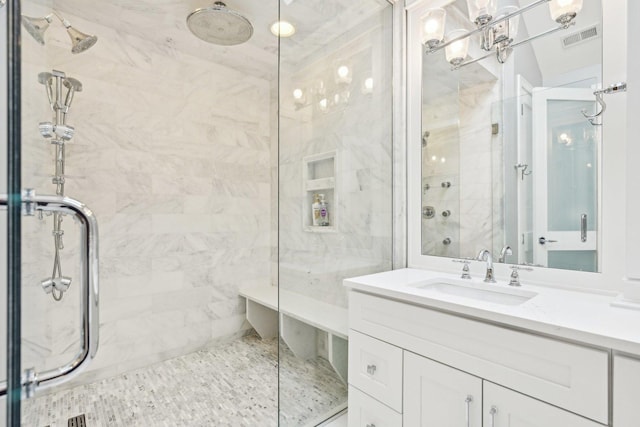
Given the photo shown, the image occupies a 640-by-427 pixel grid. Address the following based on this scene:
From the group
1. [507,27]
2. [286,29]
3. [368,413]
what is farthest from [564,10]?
[368,413]

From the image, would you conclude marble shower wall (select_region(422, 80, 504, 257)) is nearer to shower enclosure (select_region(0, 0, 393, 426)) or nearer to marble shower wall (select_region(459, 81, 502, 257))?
marble shower wall (select_region(459, 81, 502, 257))

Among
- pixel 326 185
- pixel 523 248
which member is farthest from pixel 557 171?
pixel 326 185

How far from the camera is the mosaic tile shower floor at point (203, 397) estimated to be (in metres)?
1.68

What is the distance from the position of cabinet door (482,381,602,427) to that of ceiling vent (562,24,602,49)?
1.38 meters

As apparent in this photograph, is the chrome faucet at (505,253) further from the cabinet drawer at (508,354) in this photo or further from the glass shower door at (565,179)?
the cabinet drawer at (508,354)

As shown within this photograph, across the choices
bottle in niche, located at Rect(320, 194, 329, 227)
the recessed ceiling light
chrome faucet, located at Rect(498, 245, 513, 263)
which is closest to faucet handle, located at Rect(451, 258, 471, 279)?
chrome faucet, located at Rect(498, 245, 513, 263)

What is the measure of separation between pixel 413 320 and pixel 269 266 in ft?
6.80

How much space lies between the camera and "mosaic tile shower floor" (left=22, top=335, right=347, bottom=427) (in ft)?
5.51

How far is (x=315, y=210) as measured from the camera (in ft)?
5.54

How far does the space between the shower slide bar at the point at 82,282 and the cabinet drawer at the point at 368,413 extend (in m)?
1.11

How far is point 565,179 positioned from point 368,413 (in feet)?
4.33

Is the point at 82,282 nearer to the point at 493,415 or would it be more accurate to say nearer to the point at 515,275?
the point at 493,415

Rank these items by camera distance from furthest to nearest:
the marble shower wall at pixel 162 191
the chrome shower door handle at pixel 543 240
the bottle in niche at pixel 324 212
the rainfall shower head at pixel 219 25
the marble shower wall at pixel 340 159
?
the marble shower wall at pixel 162 191
the rainfall shower head at pixel 219 25
the bottle in niche at pixel 324 212
the marble shower wall at pixel 340 159
the chrome shower door handle at pixel 543 240

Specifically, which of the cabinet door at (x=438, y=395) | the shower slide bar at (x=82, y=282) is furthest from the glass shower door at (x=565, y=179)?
the shower slide bar at (x=82, y=282)
